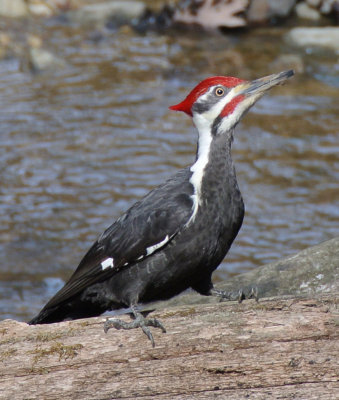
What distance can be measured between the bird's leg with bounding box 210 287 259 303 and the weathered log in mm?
215

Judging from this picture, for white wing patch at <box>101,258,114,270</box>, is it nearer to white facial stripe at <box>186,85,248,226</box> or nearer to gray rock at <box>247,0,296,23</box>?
white facial stripe at <box>186,85,248,226</box>

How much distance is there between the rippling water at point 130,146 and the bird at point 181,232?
5.04ft

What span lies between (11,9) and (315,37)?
3514 mm

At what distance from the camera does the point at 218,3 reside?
9602 mm

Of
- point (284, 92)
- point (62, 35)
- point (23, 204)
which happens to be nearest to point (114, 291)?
point (23, 204)

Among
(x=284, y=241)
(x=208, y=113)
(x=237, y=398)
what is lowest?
(x=284, y=241)

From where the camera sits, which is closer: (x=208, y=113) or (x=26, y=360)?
(x=26, y=360)

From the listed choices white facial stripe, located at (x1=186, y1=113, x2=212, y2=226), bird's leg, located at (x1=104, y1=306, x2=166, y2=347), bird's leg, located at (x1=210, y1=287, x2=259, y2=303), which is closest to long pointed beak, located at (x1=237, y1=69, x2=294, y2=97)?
white facial stripe, located at (x1=186, y1=113, x2=212, y2=226)

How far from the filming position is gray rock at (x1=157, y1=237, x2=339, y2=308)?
13.8ft

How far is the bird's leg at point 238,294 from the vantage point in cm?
369

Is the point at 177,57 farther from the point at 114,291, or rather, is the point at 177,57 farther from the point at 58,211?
the point at 114,291

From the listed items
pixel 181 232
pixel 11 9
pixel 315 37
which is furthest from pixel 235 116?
pixel 11 9

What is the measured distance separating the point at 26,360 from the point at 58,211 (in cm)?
317

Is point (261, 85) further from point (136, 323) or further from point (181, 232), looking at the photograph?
point (136, 323)
